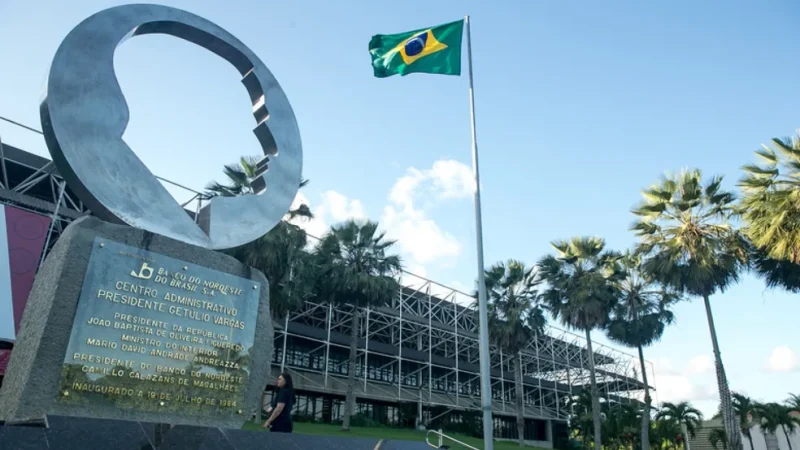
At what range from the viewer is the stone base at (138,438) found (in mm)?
5039

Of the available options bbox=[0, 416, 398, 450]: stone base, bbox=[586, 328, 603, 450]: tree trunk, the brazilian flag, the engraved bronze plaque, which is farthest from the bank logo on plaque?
bbox=[586, 328, 603, 450]: tree trunk

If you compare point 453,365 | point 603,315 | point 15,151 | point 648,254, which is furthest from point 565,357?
point 15,151

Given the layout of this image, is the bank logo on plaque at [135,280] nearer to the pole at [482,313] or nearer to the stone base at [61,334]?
the stone base at [61,334]

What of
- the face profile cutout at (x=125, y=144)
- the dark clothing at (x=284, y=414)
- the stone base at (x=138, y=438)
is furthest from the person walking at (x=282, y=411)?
the face profile cutout at (x=125, y=144)

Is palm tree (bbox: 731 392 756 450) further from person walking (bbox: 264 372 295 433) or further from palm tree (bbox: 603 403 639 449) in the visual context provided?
person walking (bbox: 264 372 295 433)

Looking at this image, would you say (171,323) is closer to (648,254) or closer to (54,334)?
(54,334)

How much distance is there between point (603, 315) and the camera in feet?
99.1

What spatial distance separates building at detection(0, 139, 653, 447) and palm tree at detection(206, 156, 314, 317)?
474cm

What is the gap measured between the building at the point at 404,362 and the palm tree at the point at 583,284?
909 centimetres

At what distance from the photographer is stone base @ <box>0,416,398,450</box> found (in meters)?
5.04

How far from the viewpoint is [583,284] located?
3070 centimetres

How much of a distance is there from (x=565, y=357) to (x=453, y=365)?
1871cm

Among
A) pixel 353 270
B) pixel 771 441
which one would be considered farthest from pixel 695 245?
pixel 771 441

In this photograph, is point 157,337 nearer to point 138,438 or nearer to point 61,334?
point 61,334
